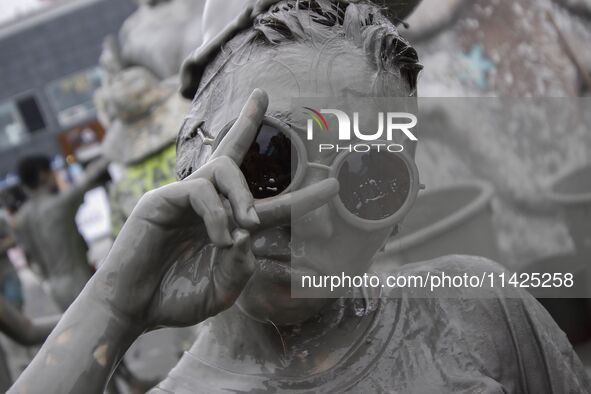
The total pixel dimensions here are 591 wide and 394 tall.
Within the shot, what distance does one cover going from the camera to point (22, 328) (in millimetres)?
3113

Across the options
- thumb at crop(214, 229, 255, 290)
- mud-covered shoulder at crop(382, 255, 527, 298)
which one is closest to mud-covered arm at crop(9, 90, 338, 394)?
thumb at crop(214, 229, 255, 290)

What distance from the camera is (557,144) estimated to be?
3584 millimetres

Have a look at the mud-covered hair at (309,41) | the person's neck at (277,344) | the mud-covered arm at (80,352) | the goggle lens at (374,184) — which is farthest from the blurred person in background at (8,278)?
the goggle lens at (374,184)

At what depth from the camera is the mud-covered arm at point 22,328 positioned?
3.11 m

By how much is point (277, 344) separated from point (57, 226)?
5100 millimetres

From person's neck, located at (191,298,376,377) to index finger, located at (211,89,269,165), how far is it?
1.44ft

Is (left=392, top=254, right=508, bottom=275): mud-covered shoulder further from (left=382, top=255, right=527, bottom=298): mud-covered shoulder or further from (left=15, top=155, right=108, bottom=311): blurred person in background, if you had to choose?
(left=15, top=155, right=108, bottom=311): blurred person in background

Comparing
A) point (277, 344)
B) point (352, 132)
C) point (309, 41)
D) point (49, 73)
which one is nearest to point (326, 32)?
point (309, 41)

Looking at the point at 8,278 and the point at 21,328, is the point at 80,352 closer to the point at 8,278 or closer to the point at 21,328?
the point at 21,328

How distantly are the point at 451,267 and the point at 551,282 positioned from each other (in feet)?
0.77

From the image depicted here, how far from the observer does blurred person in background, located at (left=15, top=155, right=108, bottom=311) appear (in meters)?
6.16

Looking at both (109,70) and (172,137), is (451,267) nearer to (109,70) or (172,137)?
(172,137)

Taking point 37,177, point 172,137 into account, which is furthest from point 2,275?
point 172,137

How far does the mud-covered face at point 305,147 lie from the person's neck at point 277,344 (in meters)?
0.10
